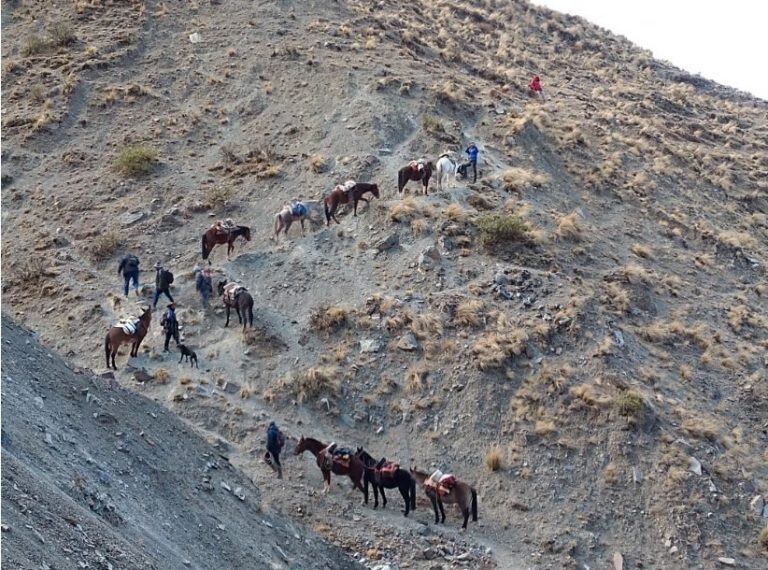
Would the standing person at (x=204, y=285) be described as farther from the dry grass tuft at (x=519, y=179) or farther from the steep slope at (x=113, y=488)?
the dry grass tuft at (x=519, y=179)

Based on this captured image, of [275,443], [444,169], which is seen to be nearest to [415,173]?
[444,169]

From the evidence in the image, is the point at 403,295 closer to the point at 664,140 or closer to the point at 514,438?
the point at 514,438

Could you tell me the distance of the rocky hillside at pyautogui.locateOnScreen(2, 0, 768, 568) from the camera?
48.6 feet

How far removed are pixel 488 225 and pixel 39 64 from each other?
68.1 feet

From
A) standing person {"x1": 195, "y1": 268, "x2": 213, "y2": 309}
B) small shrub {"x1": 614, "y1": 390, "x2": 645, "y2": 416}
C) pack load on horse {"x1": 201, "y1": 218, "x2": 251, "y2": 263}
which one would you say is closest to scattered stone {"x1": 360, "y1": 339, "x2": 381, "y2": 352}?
standing person {"x1": 195, "y1": 268, "x2": 213, "y2": 309}

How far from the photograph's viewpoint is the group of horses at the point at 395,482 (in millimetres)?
13750

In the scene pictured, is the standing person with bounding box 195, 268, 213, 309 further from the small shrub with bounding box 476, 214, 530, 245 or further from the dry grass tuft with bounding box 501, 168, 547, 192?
the dry grass tuft with bounding box 501, 168, 547, 192

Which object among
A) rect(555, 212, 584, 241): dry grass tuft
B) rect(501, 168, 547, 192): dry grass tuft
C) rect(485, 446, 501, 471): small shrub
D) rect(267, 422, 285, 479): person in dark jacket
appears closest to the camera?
rect(267, 422, 285, 479): person in dark jacket

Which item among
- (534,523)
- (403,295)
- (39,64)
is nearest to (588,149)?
(403,295)

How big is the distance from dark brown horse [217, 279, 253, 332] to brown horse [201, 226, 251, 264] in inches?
89.4

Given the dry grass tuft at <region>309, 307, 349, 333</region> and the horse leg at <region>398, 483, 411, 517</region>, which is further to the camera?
the dry grass tuft at <region>309, 307, 349, 333</region>

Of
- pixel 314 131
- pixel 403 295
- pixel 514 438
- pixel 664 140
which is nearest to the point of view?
pixel 514 438

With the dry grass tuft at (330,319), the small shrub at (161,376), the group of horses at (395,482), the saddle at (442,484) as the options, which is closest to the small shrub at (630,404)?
the group of horses at (395,482)

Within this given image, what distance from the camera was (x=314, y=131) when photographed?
86.0 feet
